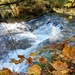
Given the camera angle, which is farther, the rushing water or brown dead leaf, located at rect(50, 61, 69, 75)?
the rushing water

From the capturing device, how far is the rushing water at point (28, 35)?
557 centimetres

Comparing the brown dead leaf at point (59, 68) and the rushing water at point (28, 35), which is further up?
the brown dead leaf at point (59, 68)

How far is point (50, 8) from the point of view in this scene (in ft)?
32.1

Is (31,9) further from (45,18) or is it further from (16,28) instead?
(16,28)

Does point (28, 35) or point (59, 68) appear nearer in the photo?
point (59, 68)

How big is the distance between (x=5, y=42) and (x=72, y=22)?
2.27 m

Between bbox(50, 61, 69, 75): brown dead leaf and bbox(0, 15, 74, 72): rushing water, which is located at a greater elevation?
bbox(50, 61, 69, 75): brown dead leaf

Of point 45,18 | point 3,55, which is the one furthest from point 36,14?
point 3,55

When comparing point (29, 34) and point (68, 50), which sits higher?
point (68, 50)

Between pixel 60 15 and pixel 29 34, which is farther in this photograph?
pixel 60 15

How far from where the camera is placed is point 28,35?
284 inches

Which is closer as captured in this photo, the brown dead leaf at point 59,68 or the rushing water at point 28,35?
the brown dead leaf at point 59,68

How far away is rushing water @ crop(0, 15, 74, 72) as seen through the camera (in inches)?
219

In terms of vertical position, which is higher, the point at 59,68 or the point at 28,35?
the point at 59,68
